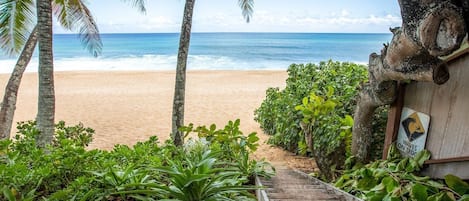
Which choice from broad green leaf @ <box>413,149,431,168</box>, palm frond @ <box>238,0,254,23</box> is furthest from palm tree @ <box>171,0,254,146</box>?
broad green leaf @ <box>413,149,431,168</box>

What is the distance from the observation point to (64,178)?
232 centimetres

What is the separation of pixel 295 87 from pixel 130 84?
42.5 ft

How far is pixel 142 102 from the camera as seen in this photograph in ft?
44.1

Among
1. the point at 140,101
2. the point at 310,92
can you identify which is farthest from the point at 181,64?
the point at 140,101

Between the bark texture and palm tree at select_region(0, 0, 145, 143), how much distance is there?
4.64 m

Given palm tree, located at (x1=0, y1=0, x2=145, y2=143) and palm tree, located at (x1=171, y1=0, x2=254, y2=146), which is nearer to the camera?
palm tree, located at (x1=171, y1=0, x2=254, y2=146)

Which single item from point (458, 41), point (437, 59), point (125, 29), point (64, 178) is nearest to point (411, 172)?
point (437, 59)

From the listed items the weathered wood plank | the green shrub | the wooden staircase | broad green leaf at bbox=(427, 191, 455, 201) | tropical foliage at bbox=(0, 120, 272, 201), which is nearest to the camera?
tropical foliage at bbox=(0, 120, 272, 201)

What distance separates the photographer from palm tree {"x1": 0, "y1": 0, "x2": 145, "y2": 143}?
6.48m

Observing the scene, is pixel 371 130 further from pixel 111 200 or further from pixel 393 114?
pixel 111 200

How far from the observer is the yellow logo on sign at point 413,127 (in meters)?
3.44

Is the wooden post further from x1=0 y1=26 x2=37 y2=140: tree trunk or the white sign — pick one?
x1=0 y1=26 x2=37 y2=140: tree trunk

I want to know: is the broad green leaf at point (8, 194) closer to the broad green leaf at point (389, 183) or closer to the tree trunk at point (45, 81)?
the tree trunk at point (45, 81)

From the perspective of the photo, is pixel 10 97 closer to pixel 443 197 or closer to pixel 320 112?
pixel 320 112
